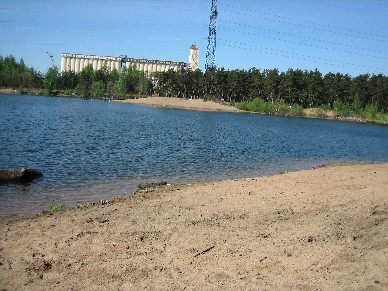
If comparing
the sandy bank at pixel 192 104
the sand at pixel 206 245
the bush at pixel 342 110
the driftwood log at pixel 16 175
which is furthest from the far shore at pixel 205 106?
the sand at pixel 206 245

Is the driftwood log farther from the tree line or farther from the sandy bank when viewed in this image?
the tree line

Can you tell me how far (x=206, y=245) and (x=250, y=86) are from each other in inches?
6412

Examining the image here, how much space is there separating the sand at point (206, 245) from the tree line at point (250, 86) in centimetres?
14482

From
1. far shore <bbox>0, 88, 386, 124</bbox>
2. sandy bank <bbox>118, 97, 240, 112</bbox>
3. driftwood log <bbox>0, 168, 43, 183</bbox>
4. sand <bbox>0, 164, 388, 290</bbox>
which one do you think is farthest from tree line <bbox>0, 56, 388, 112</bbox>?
sand <bbox>0, 164, 388, 290</bbox>

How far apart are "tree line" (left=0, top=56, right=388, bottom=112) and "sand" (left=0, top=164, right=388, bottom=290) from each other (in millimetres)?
144819

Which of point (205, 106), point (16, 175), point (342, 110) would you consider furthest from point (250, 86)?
point (16, 175)

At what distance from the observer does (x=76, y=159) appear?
25.9 metres

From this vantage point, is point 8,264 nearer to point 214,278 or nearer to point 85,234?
point 85,234

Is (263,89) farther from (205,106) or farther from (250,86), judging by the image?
(205,106)

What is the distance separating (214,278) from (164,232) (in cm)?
301

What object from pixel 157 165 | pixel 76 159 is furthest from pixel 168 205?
pixel 76 159

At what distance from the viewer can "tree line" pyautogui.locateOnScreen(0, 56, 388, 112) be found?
158 m

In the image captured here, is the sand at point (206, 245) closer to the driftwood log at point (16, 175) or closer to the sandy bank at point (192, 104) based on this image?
the driftwood log at point (16, 175)

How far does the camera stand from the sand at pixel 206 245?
288 inches
